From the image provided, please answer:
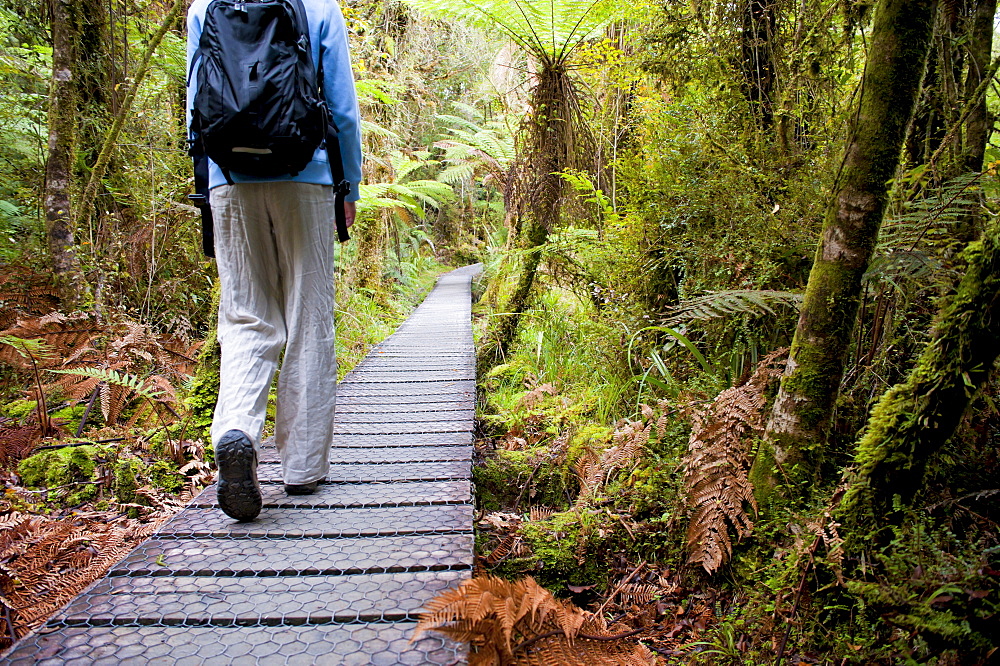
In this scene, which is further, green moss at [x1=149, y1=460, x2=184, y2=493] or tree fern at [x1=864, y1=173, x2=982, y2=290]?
green moss at [x1=149, y1=460, x2=184, y2=493]

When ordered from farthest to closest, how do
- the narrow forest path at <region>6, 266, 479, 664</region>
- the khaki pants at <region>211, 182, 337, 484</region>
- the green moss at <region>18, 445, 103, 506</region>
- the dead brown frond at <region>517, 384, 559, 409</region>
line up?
the dead brown frond at <region>517, 384, 559, 409</region>, the green moss at <region>18, 445, 103, 506</region>, the khaki pants at <region>211, 182, 337, 484</region>, the narrow forest path at <region>6, 266, 479, 664</region>

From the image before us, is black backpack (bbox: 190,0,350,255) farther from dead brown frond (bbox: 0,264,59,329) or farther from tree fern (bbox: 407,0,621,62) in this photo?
tree fern (bbox: 407,0,621,62)

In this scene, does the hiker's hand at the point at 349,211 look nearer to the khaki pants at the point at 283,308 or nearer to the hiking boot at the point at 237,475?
the khaki pants at the point at 283,308

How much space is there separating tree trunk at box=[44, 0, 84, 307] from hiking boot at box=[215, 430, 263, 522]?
2798 mm

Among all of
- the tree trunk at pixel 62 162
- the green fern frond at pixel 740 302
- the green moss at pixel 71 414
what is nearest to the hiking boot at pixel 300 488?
the green fern frond at pixel 740 302

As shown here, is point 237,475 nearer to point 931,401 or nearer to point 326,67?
point 326,67

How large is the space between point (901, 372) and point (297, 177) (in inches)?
86.3

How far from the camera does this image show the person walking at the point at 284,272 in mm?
2064

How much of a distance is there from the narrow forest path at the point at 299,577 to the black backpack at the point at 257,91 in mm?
1264

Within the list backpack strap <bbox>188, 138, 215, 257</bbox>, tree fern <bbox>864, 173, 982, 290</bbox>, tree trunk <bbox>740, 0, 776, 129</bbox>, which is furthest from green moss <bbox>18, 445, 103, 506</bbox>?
tree trunk <bbox>740, 0, 776, 129</bbox>

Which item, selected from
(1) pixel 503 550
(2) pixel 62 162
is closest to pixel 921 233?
(1) pixel 503 550

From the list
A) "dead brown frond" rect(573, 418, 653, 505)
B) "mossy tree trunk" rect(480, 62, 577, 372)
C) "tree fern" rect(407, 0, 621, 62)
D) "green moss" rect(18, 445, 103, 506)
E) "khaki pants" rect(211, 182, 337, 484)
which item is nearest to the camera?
"khaki pants" rect(211, 182, 337, 484)

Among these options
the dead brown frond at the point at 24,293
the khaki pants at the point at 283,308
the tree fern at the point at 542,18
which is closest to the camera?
the khaki pants at the point at 283,308

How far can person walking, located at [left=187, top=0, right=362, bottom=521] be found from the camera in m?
2.06
